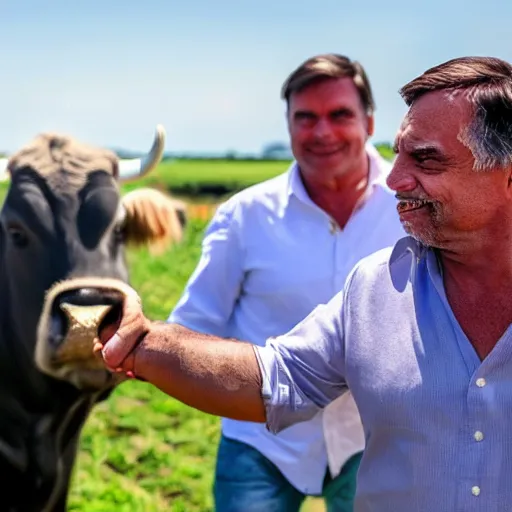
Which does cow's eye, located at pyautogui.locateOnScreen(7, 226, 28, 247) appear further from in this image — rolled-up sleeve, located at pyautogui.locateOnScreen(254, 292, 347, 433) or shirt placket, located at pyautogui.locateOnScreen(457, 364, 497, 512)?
shirt placket, located at pyautogui.locateOnScreen(457, 364, 497, 512)

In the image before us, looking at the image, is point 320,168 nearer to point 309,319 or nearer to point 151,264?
point 309,319

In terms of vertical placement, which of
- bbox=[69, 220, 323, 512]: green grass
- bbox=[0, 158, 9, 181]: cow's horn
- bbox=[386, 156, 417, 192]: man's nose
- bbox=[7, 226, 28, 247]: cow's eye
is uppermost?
bbox=[386, 156, 417, 192]: man's nose

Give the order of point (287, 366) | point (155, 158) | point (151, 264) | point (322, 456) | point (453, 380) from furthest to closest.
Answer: point (151, 264) → point (155, 158) → point (322, 456) → point (287, 366) → point (453, 380)

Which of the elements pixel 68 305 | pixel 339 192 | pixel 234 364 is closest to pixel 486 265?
pixel 234 364

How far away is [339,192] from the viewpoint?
11.9 feet

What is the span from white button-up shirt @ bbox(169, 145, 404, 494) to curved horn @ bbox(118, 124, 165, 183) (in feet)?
4.38

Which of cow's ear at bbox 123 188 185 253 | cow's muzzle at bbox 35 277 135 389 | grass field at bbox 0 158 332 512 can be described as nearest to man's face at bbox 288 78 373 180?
cow's muzzle at bbox 35 277 135 389

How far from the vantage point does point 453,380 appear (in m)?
2.02

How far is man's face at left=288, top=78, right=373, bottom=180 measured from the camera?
11.8 ft

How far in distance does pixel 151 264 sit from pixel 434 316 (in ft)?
48.1

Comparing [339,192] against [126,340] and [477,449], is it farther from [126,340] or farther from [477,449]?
[477,449]

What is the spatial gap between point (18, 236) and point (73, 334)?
0.68 metres

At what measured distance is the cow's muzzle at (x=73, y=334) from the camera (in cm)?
361

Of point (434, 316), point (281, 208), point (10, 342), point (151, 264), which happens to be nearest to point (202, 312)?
point (281, 208)
